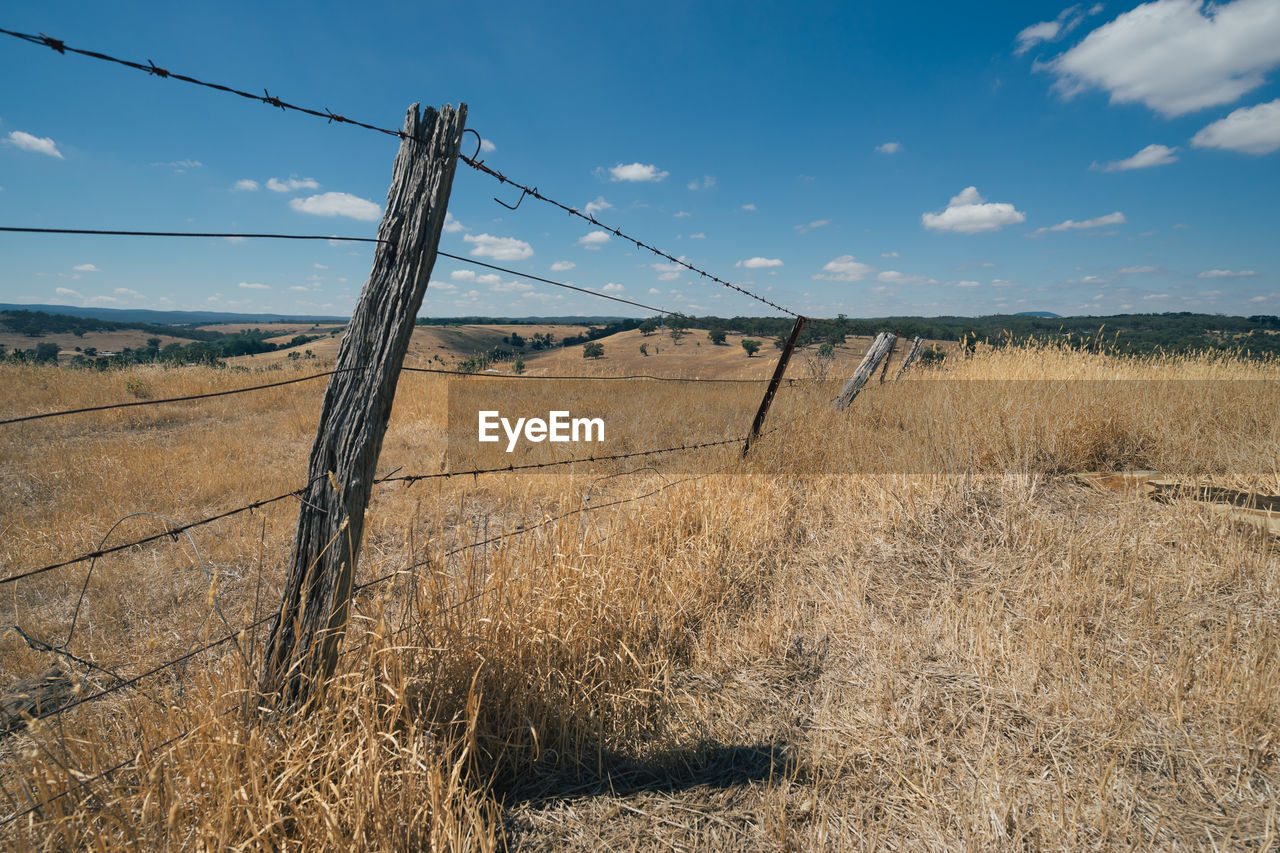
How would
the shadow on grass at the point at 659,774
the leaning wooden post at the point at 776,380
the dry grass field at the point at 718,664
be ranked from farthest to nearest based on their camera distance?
the leaning wooden post at the point at 776,380, the shadow on grass at the point at 659,774, the dry grass field at the point at 718,664

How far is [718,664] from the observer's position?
2953mm

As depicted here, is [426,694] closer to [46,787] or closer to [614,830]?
[614,830]

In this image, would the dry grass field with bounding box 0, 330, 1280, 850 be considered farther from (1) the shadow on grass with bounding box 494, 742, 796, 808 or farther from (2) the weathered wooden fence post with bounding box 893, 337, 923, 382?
(2) the weathered wooden fence post with bounding box 893, 337, 923, 382

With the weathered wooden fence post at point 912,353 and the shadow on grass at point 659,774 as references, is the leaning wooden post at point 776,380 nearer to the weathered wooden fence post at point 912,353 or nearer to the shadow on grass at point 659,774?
the shadow on grass at point 659,774

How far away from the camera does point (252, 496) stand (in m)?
5.42

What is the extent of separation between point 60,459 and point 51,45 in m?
6.90

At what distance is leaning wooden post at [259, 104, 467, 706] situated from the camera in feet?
6.26

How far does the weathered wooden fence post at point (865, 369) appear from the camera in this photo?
696cm

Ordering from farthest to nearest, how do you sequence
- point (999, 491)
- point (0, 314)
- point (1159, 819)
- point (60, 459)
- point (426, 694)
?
point (0, 314) < point (60, 459) < point (999, 491) < point (426, 694) < point (1159, 819)

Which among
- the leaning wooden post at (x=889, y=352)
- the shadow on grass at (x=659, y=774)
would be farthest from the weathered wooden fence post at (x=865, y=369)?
the shadow on grass at (x=659, y=774)

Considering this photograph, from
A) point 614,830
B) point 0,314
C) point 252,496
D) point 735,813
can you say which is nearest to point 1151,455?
Result: point 735,813

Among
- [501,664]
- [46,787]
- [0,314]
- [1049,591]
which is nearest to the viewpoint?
[46,787]

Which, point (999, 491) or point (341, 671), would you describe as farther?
point (999, 491)

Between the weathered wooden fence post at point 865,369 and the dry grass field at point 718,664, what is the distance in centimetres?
147
